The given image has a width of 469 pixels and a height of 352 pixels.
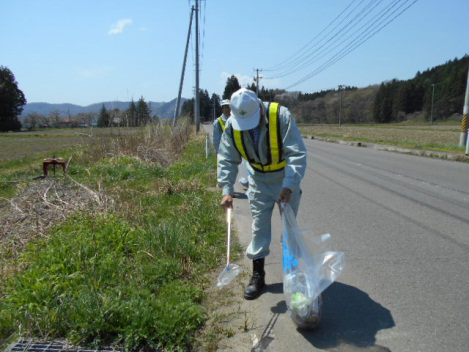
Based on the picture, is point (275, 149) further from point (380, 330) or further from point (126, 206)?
point (126, 206)

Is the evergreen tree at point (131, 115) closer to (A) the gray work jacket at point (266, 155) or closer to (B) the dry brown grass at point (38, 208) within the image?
(B) the dry brown grass at point (38, 208)

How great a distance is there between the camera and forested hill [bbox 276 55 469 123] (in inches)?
3233

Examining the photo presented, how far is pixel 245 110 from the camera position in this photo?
3.05 meters

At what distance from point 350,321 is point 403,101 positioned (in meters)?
101

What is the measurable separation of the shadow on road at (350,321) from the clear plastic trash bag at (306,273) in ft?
0.45

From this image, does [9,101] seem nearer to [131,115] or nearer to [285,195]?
[131,115]

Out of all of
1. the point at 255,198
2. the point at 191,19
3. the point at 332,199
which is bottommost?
the point at 332,199

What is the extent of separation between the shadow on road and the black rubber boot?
1.94 ft

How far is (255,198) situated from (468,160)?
12.8m

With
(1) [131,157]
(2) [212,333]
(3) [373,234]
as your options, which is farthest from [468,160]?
(2) [212,333]

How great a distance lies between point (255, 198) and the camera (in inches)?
137

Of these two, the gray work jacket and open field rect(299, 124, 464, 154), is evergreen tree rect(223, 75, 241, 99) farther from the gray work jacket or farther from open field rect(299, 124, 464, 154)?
the gray work jacket

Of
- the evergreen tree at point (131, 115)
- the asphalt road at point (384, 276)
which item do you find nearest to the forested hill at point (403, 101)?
the evergreen tree at point (131, 115)

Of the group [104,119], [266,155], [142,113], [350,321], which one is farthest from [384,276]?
[142,113]
